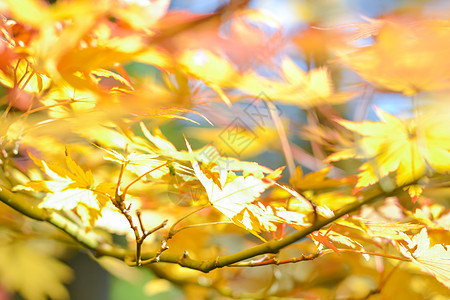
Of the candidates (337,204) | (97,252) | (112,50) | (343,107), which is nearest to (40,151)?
(97,252)

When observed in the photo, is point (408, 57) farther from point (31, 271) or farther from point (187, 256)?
point (31, 271)

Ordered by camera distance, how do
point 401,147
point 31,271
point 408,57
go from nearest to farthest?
point 408,57 < point 401,147 < point 31,271

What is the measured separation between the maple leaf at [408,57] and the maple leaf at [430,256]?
129mm

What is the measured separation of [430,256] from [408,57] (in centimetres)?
18

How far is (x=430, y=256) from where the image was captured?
12.7 inches

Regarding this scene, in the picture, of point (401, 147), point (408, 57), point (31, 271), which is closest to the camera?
point (408, 57)

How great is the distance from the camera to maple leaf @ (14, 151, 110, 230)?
329mm

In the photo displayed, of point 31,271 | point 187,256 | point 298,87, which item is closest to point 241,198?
point 187,256

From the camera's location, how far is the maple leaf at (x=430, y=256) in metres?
0.32

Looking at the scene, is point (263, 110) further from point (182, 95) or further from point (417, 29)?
point (417, 29)

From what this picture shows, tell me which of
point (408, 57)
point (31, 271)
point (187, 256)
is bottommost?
point (31, 271)

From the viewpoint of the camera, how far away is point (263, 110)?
0.45 metres

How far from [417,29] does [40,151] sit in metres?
0.47

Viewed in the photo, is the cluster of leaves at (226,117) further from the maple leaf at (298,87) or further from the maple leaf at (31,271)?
the maple leaf at (31,271)
